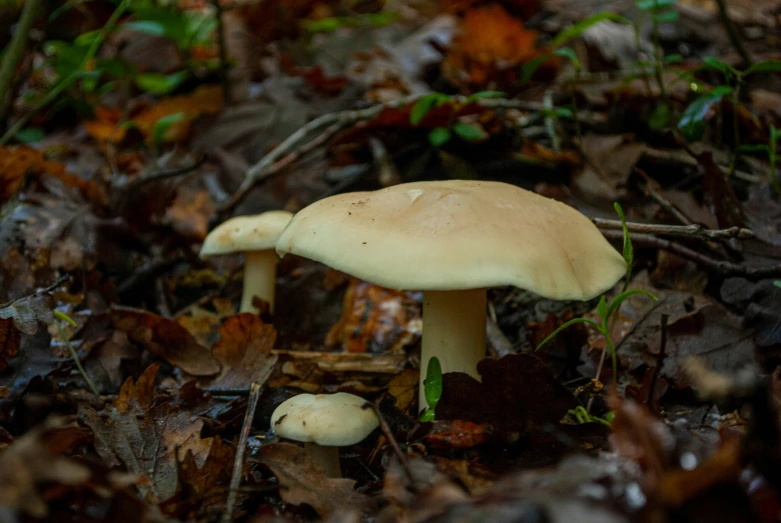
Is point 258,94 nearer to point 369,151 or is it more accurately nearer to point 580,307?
point 369,151

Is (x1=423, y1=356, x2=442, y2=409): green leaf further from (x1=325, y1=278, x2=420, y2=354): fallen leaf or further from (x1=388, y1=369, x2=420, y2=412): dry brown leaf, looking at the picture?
(x1=325, y1=278, x2=420, y2=354): fallen leaf

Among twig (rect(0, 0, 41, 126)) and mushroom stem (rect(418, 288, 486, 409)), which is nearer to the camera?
mushroom stem (rect(418, 288, 486, 409))

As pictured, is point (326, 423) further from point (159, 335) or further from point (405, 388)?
point (159, 335)

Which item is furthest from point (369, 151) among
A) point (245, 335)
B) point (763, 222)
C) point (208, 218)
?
point (763, 222)

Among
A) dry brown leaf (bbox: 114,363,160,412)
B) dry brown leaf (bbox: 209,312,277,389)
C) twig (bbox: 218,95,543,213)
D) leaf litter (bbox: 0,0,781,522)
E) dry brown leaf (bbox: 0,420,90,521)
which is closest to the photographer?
dry brown leaf (bbox: 0,420,90,521)

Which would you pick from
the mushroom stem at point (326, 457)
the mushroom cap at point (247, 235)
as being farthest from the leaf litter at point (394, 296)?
the mushroom cap at point (247, 235)

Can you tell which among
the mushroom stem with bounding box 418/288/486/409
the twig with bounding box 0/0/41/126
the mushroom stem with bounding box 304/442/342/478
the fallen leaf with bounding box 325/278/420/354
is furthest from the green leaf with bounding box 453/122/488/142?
the twig with bounding box 0/0/41/126

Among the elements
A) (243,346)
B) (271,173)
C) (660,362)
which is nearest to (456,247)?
(660,362)
